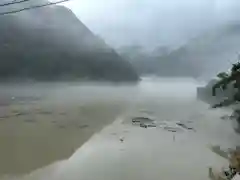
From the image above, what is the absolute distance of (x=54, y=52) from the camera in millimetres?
10414

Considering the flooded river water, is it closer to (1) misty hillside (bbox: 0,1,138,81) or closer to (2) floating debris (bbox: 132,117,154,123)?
(2) floating debris (bbox: 132,117,154,123)

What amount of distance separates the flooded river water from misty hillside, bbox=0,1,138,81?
9.22 ft

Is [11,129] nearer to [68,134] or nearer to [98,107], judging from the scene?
[68,134]

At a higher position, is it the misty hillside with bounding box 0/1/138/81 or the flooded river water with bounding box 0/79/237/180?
the misty hillside with bounding box 0/1/138/81

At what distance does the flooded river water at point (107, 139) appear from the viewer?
7.36 feet

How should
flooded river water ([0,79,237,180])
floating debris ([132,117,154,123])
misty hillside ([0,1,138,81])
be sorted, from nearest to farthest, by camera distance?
flooded river water ([0,79,237,180]) → floating debris ([132,117,154,123]) → misty hillside ([0,1,138,81])

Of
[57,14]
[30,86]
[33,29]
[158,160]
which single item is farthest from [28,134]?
[57,14]

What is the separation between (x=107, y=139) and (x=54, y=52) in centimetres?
759

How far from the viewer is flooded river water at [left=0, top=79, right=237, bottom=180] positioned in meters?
2.24

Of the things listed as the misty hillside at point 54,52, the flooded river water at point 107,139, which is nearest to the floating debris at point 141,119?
the flooded river water at point 107,139

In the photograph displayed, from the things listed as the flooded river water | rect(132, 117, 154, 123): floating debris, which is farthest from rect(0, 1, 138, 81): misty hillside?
rect(132, 117, 154, 123): floating debris

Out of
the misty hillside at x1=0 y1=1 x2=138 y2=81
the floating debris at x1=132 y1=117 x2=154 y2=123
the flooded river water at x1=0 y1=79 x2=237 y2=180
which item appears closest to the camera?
the flooded river water at x1=0 y1=79 x2=237 y2=180

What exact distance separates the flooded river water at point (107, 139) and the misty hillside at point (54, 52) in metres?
2.81

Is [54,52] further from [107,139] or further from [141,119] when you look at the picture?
[107,139]
